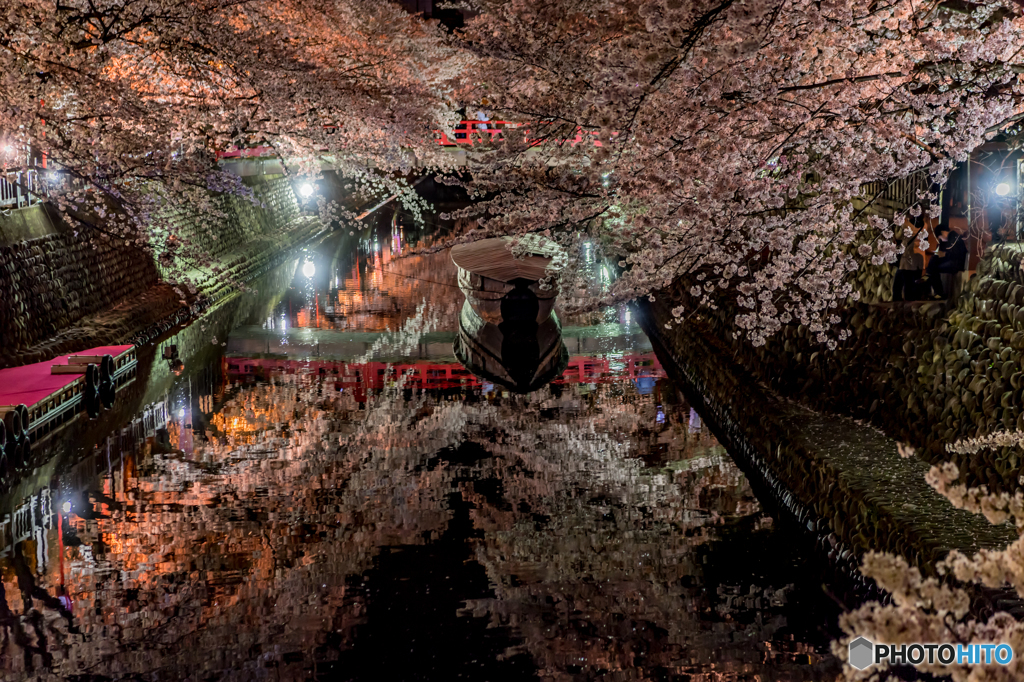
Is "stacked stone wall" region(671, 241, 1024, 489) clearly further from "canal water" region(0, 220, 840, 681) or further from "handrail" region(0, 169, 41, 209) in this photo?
"handrail" region(0, 169, 41, 209)

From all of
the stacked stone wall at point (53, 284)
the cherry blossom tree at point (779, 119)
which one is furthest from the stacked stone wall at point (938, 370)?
the stacked stone wall at point (53, 284)

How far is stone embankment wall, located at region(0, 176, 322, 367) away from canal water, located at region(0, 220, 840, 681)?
3.81 ft

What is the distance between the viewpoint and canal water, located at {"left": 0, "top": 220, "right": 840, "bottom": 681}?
7.75 metres

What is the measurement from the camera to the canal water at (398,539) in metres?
7.75

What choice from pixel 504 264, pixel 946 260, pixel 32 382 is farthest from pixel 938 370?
pixel 504 264

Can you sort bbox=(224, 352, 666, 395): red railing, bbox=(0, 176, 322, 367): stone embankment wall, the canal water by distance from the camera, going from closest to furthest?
1. the canal water
2. bbox=(0, 176, 322, 367): stone embankment wall
3. bbox=(224, 352, 666, 395): red railing

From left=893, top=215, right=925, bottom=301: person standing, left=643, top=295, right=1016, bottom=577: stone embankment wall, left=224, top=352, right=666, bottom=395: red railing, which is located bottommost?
left=224, top=352, right=666, bottom=395: red railing

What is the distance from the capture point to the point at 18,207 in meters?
16.3

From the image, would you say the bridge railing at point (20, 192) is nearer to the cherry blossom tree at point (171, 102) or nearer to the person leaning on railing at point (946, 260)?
the cherry blossom tree at point (171, 102)

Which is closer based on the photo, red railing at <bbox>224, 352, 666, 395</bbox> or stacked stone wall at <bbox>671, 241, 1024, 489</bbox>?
stacked stone wall at <bbox>671, 241, 1024, 489</bbox>

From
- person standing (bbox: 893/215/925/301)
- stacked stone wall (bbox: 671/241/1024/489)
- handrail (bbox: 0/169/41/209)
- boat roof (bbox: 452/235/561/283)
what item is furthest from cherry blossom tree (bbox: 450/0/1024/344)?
boat roof (bbox: 452/235/561/283)

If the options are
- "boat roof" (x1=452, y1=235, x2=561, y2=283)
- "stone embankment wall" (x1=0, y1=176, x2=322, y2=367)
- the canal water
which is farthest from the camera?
"boat roof" (x1=452, y1=235, x2=561, y2=283)

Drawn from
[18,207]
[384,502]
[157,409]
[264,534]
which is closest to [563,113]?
[384,502]

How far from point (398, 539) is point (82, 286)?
34.2 ft
